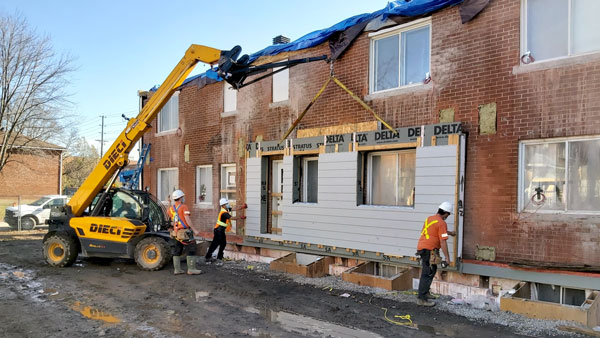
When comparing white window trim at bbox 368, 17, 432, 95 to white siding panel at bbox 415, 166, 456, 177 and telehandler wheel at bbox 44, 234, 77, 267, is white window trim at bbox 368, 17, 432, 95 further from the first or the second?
telehandler wheel at bbox 44, 234, 77, 267

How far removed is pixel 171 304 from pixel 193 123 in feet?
26.2

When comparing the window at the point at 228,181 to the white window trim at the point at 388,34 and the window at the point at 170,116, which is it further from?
the white window trim at the point at 388,34

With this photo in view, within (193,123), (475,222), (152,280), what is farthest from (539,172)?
(193,123)

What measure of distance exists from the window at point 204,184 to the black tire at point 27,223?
10.6 meters

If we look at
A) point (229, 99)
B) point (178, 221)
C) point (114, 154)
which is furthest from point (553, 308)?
point (229, 99)

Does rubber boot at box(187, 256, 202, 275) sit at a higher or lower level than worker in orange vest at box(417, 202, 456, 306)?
lower

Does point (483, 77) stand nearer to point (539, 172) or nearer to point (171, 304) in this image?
point (539, 172)

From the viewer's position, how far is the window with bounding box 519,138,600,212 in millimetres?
6656

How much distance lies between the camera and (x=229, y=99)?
42.0 feet

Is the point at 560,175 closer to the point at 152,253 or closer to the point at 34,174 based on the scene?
the point at 152,253

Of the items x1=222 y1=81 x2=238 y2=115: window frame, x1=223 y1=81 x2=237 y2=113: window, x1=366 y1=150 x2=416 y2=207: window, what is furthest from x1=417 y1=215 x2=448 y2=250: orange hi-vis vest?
x1=223 y1=81 x2=237 y2=113: window

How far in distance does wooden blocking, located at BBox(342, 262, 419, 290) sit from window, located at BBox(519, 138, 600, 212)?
8.20 ft

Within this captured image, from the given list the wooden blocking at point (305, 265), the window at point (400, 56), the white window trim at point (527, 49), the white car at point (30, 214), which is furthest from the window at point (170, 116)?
the white window trim at point (527, 49)

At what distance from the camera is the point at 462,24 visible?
794cm
